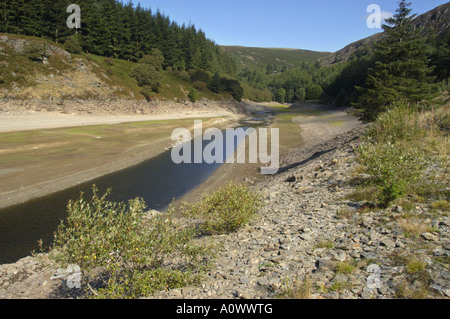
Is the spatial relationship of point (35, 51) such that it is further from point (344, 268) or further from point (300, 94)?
point (300, 94)

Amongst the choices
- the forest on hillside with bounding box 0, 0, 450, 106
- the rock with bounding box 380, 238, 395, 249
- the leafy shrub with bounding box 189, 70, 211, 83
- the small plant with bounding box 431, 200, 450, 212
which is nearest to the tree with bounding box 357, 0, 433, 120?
the forest on hillside with bounding box 0, 0, 450, 106

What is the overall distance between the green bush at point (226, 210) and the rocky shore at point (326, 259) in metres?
0.39

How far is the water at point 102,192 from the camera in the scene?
11659 millimetres

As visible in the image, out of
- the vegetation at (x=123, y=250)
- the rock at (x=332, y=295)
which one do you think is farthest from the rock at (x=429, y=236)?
the vegetation at (x=123, y=250)

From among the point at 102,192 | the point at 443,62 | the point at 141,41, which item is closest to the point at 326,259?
the point at 102,192

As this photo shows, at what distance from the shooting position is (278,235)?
7.46m

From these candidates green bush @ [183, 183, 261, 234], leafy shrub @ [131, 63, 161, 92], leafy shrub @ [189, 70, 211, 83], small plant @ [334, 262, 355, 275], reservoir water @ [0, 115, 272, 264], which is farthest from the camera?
leafy shrub @ [189, 70, 211, 83]

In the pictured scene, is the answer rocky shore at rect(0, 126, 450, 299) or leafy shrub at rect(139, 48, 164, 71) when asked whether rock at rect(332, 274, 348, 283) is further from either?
leafy shrub at rect(139, 48, 164, 71)

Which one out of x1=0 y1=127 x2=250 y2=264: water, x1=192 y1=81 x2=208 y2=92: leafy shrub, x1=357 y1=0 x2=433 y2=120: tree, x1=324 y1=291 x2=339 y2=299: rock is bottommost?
x1=0 y1=127 x2=250 y2=264: water

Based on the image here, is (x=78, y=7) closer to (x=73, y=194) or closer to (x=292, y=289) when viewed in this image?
(x=73, y=194)

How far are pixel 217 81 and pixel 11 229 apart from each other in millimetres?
97859

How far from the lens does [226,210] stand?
8.50 metres

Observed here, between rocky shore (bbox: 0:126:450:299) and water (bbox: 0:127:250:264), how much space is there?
9.52 feet

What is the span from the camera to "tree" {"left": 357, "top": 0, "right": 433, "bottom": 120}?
19156mm
